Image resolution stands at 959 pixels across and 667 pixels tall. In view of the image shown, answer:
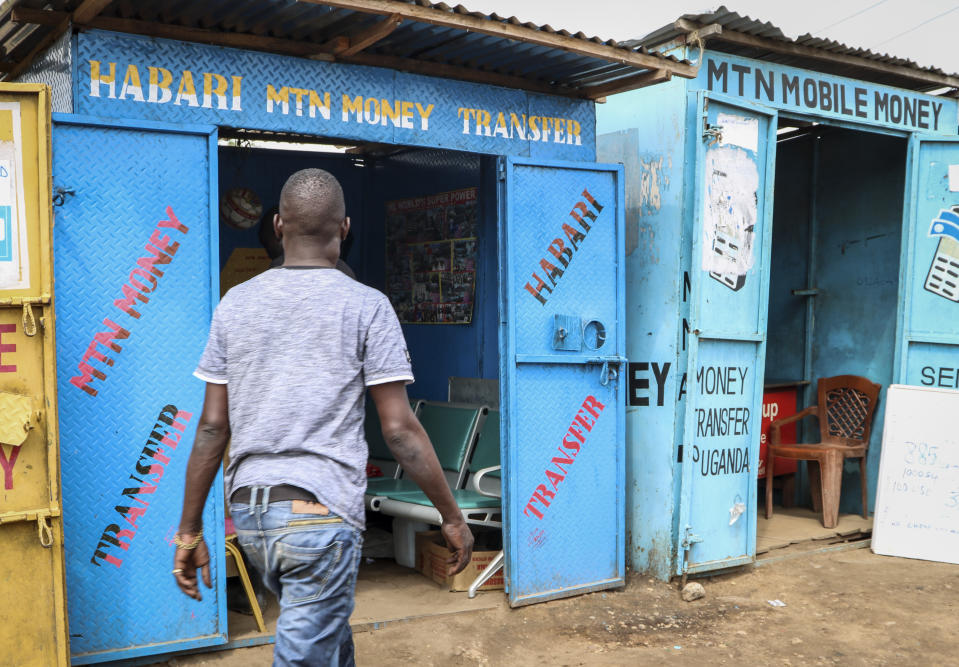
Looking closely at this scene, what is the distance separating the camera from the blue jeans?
2.45 meters

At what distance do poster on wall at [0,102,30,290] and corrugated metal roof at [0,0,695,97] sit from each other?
1.92 feet

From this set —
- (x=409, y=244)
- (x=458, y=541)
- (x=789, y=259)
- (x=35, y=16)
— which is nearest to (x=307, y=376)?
(x=458, y=541)

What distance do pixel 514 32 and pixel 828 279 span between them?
4865 millimetres

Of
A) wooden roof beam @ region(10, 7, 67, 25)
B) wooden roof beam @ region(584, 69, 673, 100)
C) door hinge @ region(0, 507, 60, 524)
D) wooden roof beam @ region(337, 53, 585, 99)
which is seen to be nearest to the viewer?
door hinge @ region(0, 507, 60, 524)

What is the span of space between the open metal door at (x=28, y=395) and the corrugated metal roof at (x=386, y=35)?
0.65m

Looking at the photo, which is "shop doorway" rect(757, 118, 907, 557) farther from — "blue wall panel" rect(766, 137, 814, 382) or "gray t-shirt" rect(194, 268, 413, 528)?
"gray t-shirt" rect(194, 268, 413, 528)

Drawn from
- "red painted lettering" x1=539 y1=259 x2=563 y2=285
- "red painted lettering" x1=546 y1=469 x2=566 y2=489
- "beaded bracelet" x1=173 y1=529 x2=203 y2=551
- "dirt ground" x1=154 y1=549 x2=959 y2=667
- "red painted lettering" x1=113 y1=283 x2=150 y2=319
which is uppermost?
"red painted lettering" x1=539 y1=259 x2=563 y2=285

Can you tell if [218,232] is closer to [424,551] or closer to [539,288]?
[539,288]

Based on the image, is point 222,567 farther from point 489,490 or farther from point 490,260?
point 490,260

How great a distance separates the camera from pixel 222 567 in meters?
4.44

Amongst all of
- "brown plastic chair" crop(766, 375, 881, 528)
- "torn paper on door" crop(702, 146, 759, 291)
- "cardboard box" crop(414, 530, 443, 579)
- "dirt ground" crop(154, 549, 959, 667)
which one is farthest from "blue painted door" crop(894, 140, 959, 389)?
"cardboard box" crop(414, 530, 443, 579)

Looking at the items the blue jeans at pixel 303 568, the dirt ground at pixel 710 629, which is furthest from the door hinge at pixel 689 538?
the blue jeans at pixel 303 568

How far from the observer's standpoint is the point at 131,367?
4.22 m

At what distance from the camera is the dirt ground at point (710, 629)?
4.72 metres
